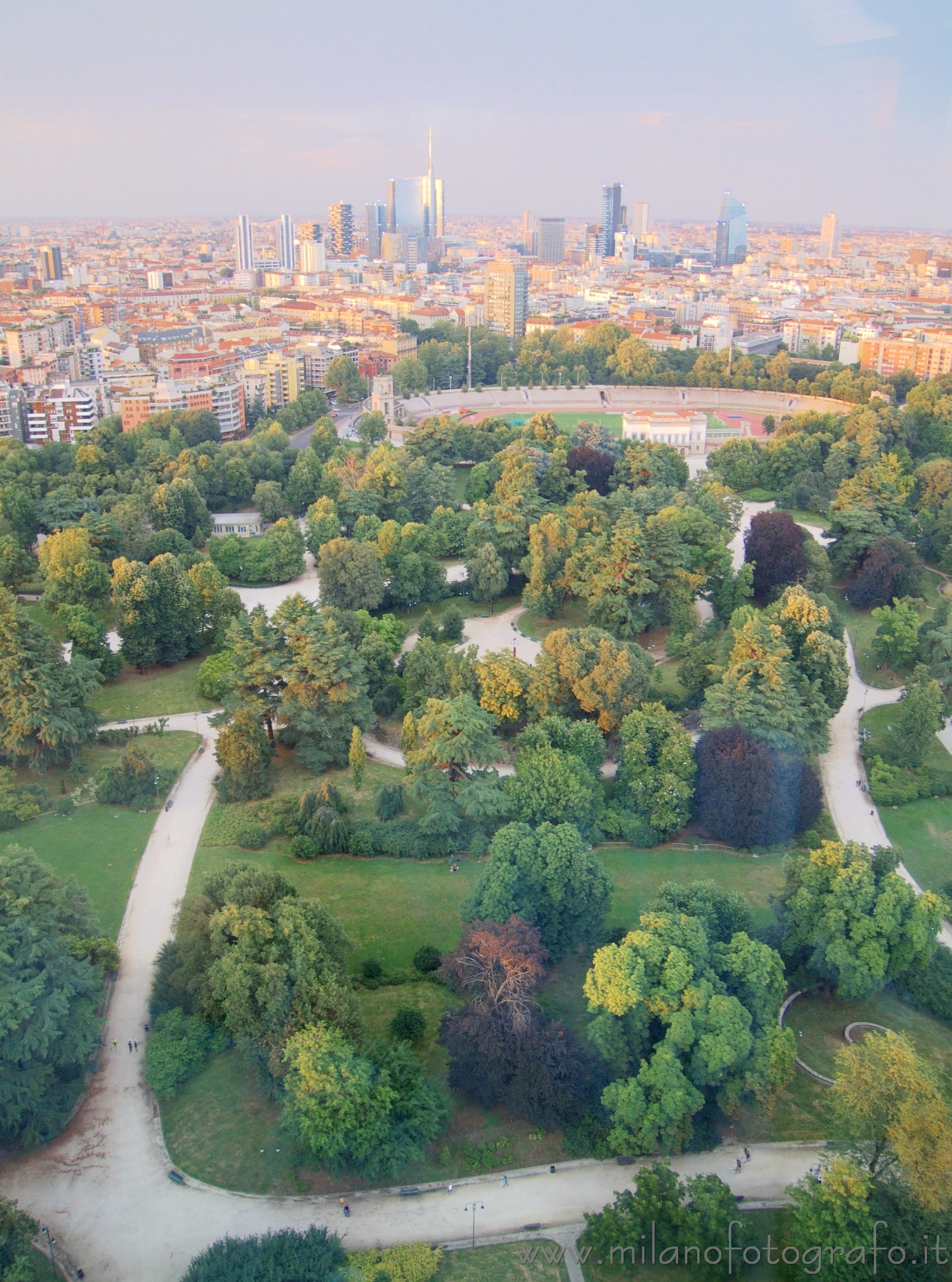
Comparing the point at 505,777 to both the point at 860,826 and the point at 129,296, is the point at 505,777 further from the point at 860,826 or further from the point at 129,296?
the point at 129,296

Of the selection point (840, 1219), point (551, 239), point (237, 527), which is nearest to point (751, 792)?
point (840, 1219)

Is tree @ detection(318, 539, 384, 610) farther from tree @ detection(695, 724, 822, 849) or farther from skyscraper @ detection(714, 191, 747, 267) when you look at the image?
skyscraper @ detection(714, 191, 747, 267)

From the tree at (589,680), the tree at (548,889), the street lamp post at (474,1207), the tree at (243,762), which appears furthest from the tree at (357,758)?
the street lamp post at (474,1207)

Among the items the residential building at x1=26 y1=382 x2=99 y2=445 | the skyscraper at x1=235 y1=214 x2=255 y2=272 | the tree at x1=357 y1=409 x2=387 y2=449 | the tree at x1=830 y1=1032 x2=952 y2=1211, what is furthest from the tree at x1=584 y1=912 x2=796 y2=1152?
the skyscraper at x1=235 y1=214 x2=255 y2=272

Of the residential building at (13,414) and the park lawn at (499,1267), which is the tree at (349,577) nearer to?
the park lawn at (499,1267)

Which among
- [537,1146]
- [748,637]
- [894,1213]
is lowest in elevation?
[537,1146]

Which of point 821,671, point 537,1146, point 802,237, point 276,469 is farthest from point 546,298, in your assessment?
point 537,1146
